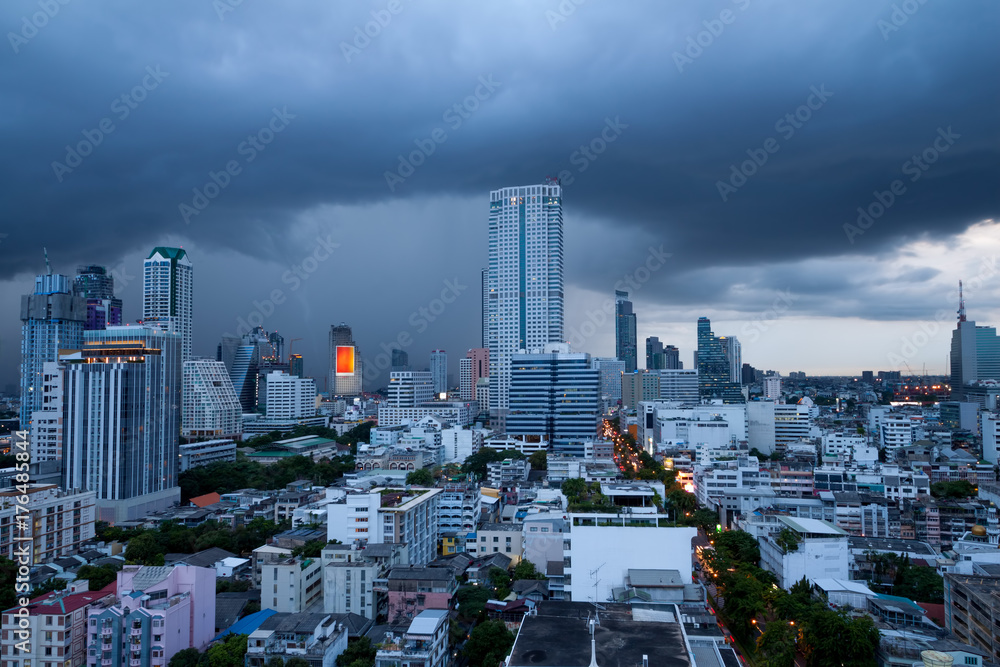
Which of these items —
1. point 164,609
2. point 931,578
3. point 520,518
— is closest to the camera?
point 164,609

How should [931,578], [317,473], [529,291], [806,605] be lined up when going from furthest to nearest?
[529,291] → [317,473] → [931,578] → [806,605]

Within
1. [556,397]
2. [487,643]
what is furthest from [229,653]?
[556,397]

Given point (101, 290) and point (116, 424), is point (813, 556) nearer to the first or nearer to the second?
point (116, 424)

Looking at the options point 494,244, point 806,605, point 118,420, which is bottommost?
point 806,605

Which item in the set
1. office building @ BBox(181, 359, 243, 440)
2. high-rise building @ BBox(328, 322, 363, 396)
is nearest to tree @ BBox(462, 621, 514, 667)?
office building @ BBox(181, 359, 243, 440)

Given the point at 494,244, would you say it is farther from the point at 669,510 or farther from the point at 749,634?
the point at 749,634

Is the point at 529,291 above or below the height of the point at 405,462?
above

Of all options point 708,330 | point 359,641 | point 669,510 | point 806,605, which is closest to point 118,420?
point 359,641
